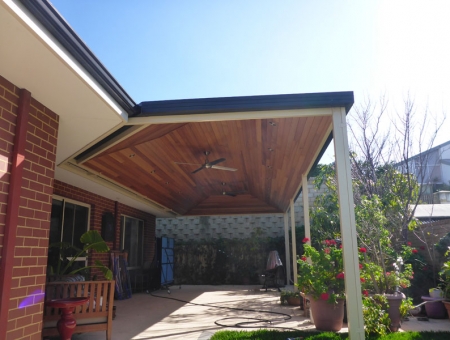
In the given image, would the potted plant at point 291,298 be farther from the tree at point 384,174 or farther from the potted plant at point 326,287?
the potted plant at point 326,287

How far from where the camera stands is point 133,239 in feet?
37.1

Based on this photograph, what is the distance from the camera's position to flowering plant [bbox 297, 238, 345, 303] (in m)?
5.16

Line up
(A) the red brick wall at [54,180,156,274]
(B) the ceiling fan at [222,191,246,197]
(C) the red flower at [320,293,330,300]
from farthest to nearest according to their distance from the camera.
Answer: (B) the ceiling fan at [222,191,246,197]
(A) the red brick wall at [54,180,156,274]
(C) the red flower at [320,293,330,300]

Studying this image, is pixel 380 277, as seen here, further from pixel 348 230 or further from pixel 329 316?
pixel 348 230

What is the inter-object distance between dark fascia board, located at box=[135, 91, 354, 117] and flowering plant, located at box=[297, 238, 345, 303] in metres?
2.31

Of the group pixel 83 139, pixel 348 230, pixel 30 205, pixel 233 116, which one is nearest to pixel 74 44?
pixel 30 205

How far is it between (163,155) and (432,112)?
591cm

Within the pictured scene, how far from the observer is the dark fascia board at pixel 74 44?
7.77 feet

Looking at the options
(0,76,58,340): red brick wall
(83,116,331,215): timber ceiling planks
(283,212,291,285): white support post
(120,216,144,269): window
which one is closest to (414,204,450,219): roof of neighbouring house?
(83,116,331,215): timber ceiling planks

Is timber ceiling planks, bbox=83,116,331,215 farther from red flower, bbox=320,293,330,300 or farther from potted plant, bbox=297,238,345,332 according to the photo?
red flower, bbox=320,293,330,300

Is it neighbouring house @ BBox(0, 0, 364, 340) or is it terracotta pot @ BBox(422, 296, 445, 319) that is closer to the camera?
neighbouring house @ BBox(0, 0, 364, 340)

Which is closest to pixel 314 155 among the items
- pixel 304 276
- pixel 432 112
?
pixel 304 276

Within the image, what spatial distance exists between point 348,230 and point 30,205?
2975 millimetres

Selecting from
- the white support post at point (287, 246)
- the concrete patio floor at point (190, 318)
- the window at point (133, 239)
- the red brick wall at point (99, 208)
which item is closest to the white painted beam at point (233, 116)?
the concrete patio floor at point (190, 318)
